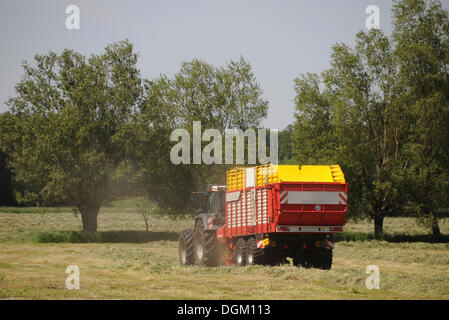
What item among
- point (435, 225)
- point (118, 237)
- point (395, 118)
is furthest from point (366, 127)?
point (118, 237)

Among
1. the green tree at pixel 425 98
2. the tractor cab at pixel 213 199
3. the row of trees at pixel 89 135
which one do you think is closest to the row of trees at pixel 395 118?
the green tree at pixel 425 98

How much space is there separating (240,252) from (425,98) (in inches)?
972

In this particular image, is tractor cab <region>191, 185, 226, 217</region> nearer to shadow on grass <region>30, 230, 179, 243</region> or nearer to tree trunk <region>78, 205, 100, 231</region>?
shadow on grass <region>30, 230, 179, 243</region>

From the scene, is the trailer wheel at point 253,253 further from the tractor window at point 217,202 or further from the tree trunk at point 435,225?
the tree trunk at point 435,225

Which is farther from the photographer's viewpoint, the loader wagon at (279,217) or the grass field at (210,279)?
the loader wagon at (279,217)

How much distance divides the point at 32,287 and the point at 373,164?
30.3 m

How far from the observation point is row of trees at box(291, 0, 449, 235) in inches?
1548

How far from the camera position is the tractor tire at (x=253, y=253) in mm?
18953

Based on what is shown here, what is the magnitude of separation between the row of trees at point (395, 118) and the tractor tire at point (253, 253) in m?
21.5

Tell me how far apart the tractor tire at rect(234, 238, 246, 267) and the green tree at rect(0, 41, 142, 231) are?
66.0ft

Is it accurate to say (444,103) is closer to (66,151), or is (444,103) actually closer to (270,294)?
(66,151)

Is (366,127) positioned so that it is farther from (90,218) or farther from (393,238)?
(90,218)

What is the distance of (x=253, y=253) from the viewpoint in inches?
750

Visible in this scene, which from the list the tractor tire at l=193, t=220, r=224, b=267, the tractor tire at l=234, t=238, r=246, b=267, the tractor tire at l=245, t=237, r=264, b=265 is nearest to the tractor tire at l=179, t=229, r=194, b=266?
the tractor tire at l=193, t=220, r=224, b=267
